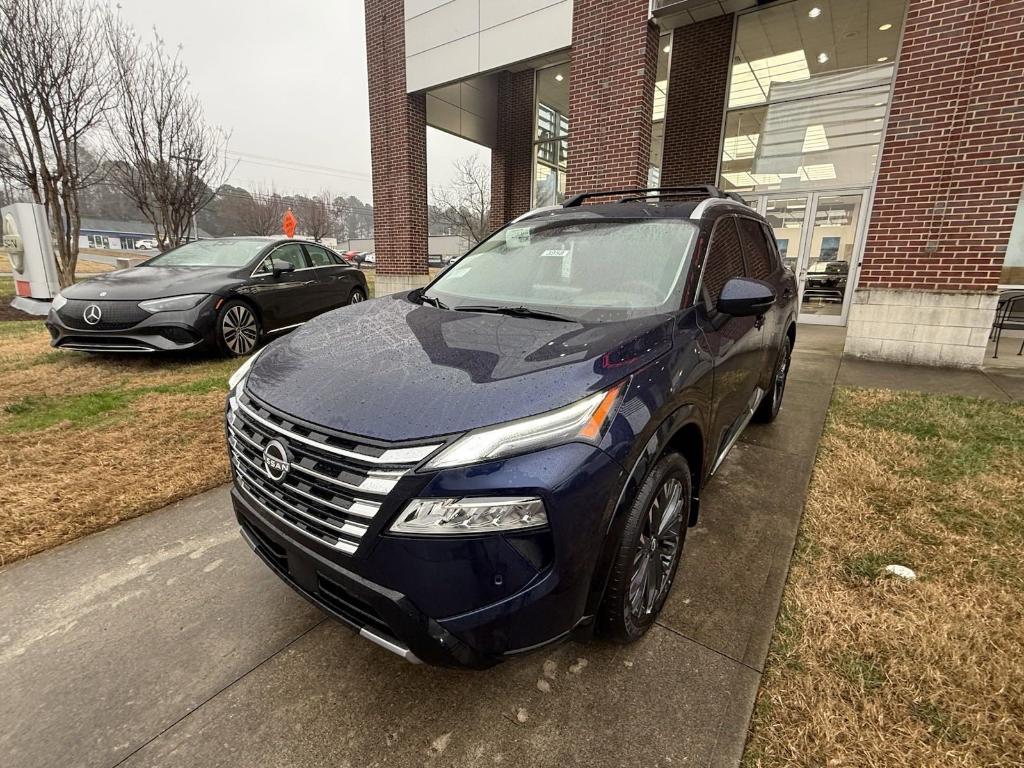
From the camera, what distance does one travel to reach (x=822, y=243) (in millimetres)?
9992

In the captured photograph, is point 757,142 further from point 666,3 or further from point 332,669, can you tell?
point 332,669

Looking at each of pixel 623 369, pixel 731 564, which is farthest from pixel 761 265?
pixel 623 369

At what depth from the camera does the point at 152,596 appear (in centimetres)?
221

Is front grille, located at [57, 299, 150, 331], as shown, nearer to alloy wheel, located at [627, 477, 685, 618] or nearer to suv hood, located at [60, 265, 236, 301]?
suv hood, located at [60, 265, 236, 301]

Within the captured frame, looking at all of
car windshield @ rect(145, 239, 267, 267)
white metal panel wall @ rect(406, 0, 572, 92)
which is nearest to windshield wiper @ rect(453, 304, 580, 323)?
car windshield @ rect(145, 239, 267, 267)

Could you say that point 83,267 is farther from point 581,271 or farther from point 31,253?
point 581,271

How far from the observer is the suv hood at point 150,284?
5359mm

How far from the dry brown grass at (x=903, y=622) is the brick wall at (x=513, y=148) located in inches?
480

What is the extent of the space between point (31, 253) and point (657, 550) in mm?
12339

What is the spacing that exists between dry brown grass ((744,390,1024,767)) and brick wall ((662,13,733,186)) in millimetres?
8760

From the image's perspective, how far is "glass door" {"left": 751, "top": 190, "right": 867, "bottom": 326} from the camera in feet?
32.0

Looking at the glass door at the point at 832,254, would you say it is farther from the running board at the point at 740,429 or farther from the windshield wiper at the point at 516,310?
the windshield wiper at the point at 516,310

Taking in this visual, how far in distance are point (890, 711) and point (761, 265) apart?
2.77 metres

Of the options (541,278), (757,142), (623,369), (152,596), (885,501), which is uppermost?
(757,142)
